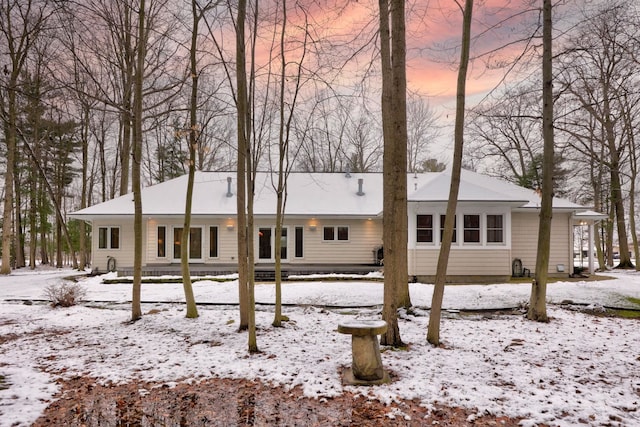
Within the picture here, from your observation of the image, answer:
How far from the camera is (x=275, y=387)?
4289 mm

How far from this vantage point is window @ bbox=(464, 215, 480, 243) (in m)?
13.3

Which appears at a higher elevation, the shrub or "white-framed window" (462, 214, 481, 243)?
"white-framed window" (462, 214, 481, 243)

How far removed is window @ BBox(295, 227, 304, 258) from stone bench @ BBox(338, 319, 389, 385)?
502 inches

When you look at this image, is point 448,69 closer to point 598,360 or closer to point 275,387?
point 598,360

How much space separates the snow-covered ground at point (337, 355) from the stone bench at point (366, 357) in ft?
0.51

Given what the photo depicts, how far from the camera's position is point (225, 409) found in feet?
12.3

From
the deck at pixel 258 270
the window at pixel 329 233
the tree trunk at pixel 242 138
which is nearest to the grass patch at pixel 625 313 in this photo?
the tree trunk at pixel 242 138

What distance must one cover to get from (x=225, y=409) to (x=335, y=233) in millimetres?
13540

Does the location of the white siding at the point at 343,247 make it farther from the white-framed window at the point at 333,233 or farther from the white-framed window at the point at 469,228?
the white-framed window at the point at 469,228

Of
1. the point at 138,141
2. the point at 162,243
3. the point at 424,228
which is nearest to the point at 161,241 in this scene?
the point at 162,243

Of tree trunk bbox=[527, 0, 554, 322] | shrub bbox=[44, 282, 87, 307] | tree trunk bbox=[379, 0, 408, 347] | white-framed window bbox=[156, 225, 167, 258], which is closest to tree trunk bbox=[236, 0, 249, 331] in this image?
tree trunk bbox=[379, 0, 408, 347]

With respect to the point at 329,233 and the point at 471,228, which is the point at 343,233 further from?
the point at 471,228

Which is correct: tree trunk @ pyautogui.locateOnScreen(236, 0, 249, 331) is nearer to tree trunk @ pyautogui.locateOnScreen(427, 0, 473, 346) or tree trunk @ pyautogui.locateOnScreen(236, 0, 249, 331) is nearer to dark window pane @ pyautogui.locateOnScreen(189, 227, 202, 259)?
tree trunk @ pyautogui.locateOnScreen(427, 0, 473, 346)

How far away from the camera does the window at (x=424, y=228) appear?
43.8 feet
